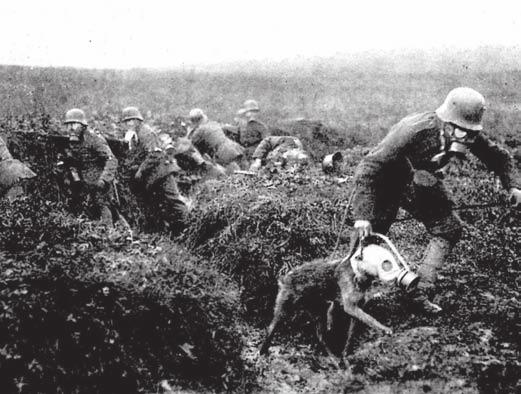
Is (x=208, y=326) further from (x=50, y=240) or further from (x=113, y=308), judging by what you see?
(x=50, y=240)

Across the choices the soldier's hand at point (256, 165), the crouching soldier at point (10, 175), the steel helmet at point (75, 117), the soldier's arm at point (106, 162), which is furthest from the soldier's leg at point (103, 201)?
the soldier's hand at point (256, 165)

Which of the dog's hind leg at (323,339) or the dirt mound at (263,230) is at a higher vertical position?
the dirt mound at (263,230)

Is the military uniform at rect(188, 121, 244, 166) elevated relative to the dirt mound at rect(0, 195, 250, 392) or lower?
elevated

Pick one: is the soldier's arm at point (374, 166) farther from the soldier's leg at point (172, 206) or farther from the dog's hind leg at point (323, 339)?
the soldier's leg at point (172, 206)

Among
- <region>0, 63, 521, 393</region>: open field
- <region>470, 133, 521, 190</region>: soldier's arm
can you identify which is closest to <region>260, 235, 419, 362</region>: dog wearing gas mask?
<region>0, 63, 521, 393</region>: open field

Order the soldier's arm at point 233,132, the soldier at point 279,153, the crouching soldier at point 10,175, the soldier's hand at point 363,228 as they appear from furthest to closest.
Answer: the soldier's arm at point 233,132 → the soldier at point 279,153 → the crouching soldier at point 10,175 → the soldier's hand at point 363,228

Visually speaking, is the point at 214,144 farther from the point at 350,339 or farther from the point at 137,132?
the point at 350,339

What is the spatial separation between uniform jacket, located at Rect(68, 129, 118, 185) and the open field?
80 cm

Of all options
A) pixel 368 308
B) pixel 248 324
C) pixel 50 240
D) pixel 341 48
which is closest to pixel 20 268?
pixel 50 240

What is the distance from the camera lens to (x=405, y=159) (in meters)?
5.20

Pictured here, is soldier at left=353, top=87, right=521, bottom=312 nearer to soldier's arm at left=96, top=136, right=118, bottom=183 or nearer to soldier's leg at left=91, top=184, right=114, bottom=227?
soldier's arm at left=96, top=136, right=118, bottom=183

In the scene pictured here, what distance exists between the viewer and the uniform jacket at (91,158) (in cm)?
904

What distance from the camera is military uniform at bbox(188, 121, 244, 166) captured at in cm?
1270

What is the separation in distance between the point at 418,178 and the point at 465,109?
27.4 inches
